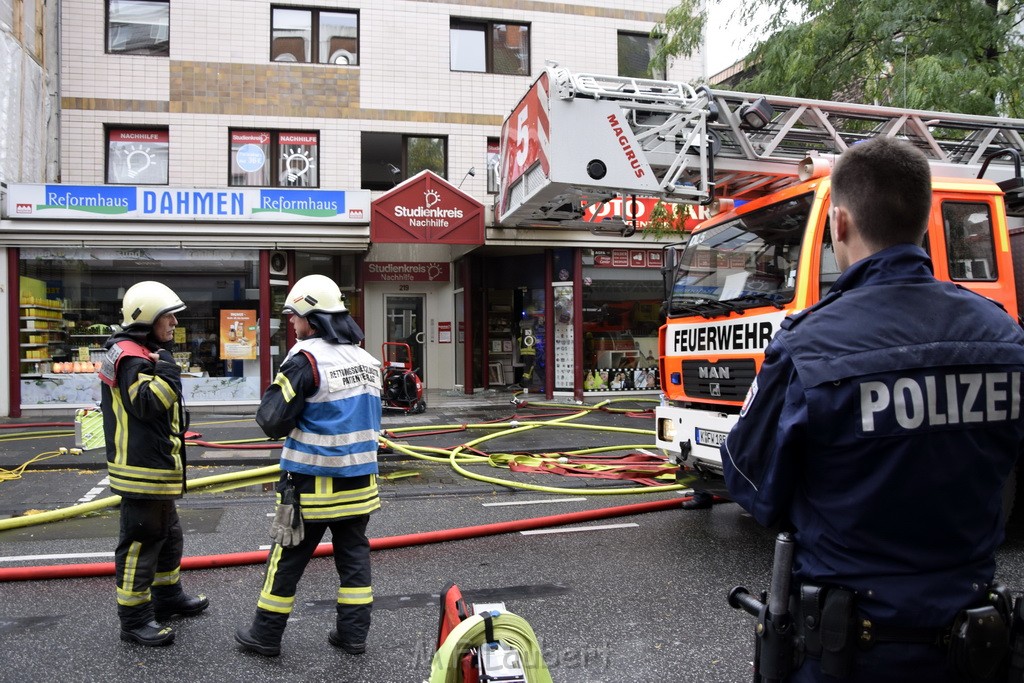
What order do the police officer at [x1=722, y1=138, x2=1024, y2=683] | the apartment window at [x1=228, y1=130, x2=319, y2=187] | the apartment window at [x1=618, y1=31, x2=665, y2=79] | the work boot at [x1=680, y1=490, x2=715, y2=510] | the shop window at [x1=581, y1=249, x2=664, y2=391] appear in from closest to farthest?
1. the police officer at [x1=722, y1=138, x2=1024, y2=683]
2. the work boot at [x1=680, y1=490, x2=715, y2=510]
3. the apartment window at [x1=228, y1=130, x2=319, y2=187]
4. the shop window at [x1=581, y1=249, x2=664, y2=391]
5. the apartment window at [x1=618, y1=31, x2=665, y2=79]

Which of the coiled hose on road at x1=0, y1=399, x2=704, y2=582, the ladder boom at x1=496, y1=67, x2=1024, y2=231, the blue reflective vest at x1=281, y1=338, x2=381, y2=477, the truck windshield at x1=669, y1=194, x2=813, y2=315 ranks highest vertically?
the ladder boom at x1=496, y1=67, x2=1024, y2=231

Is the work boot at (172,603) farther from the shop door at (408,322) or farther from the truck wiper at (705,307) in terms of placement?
the shop door at (408,322)

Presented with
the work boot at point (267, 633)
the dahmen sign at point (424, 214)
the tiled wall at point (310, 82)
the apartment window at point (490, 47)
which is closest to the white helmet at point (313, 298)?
the work boot at point (267, 633)

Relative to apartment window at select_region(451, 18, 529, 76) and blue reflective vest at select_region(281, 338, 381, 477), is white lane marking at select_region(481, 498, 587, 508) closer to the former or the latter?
blue reflective vest at select_region(281, 338, 381, 477)

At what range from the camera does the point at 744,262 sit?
17.9ft

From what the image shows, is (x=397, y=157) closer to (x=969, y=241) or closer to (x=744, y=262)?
(x=744, y=262)

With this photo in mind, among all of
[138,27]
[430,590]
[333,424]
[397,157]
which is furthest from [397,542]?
[138,27]

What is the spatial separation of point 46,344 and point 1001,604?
1629 cm

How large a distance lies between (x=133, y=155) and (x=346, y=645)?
14683mm

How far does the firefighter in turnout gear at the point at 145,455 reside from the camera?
12.8 ft

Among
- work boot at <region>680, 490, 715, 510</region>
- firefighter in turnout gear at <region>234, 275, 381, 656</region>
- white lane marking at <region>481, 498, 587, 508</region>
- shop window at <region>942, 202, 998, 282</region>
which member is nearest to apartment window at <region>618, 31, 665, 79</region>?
white lane marking at <region>481, 498, 587, 508</region>

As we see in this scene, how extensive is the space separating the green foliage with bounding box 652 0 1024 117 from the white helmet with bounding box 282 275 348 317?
7.56 metres

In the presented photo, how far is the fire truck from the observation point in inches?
197

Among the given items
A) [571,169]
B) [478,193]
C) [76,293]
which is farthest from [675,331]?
[76,293]
